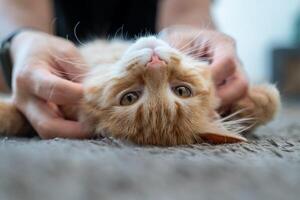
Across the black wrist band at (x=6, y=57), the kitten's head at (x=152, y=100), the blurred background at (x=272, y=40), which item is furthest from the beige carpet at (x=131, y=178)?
the blurred background at (x=272, y=40)

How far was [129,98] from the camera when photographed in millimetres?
932

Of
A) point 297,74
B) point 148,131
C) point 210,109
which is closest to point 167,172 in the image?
point 148,131

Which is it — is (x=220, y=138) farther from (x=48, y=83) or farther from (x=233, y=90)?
(x=48, y=83)

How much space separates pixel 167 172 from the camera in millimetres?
505

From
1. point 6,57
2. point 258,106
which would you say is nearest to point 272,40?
point 258,106

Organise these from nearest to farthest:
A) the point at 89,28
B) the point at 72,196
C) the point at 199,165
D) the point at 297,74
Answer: the point at 72,196
the point at 199,165
the point at 89,28
the point at 297,74

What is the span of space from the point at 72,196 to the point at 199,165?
187 mm

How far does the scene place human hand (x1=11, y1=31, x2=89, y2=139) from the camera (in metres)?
0.95

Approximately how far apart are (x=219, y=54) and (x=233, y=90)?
9 centimetres

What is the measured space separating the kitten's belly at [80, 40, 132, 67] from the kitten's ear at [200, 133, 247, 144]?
1.00 ft

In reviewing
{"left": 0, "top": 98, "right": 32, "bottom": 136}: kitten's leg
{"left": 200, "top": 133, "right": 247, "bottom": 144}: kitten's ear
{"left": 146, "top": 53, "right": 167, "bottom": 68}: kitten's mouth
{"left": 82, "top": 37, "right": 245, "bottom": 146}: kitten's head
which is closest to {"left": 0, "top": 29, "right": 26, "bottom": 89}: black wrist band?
{"left": 0, "top": 98, "right": 32, "bottom": 136}: kitten's leg

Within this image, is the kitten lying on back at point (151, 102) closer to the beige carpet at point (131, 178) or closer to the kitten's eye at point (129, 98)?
the kitten's eye at point (129, 98)

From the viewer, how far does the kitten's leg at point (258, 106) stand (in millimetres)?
1126

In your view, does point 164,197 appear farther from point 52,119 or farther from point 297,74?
point 297,74
